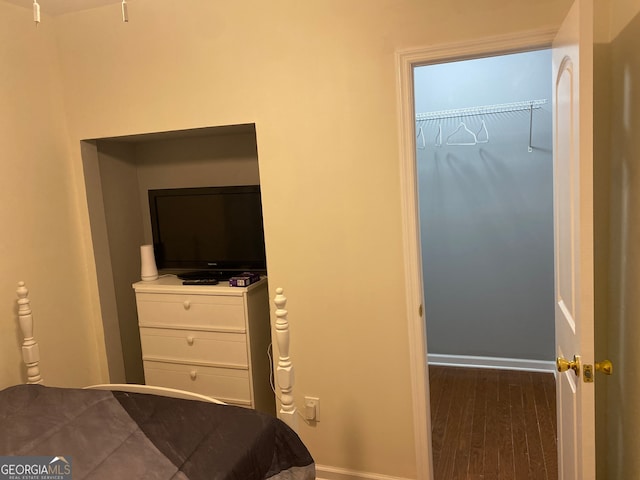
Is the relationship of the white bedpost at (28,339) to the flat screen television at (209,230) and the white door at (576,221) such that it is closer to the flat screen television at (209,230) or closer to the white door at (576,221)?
the flat screen television at (209,230)

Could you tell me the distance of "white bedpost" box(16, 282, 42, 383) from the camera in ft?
7.77

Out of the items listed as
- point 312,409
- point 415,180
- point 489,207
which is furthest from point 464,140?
point 312,409

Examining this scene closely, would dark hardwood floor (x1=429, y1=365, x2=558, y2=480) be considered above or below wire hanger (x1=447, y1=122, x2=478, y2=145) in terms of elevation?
below

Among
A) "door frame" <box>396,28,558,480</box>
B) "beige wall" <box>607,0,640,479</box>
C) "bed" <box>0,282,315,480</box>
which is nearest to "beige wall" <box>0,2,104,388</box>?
"bed" <box>0,282,315,480</box>

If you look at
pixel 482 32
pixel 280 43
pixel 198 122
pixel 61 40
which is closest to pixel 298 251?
pixel 198 122

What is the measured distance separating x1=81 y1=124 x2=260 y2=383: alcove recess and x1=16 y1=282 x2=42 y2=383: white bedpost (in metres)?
0.53

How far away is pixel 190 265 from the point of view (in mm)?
2992

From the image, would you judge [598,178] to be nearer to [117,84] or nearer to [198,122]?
[198,122]

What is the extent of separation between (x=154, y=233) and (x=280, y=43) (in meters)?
1.44

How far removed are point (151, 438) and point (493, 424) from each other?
221 cm

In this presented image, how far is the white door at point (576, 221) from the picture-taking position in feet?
4.32

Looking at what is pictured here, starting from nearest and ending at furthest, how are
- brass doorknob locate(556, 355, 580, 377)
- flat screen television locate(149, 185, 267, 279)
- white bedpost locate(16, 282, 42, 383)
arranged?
brass doorknob locate(556, 355, 580, 377) → white bedpost locate(16, 282, 42, 383) → flat screen television locate(149, 185, 267, 279)

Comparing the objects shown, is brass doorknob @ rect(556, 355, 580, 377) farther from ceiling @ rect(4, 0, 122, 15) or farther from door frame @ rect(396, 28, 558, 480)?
ceiling @ rect(4, 0, 122, 15)

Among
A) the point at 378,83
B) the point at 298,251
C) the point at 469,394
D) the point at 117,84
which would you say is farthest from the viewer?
the point at 469,394
